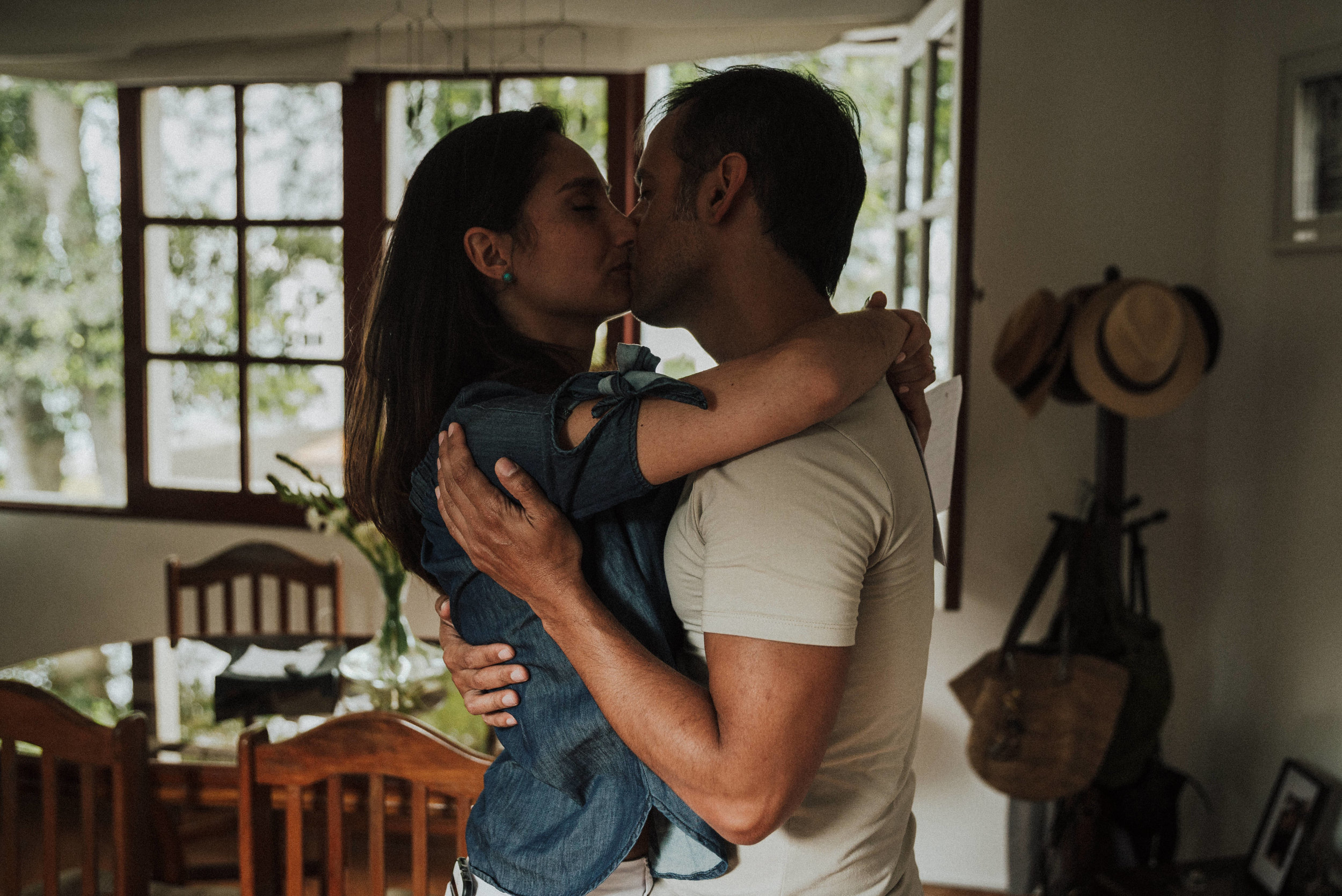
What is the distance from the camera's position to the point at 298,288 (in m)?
3.54

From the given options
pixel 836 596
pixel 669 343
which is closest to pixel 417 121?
pixel 669 343

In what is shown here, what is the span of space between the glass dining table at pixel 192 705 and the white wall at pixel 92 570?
916mm

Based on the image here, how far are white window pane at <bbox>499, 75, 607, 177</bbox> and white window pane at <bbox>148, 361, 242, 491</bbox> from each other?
4.48 feet

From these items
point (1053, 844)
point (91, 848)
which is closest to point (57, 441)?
point (91, 848)

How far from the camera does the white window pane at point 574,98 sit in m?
3.33

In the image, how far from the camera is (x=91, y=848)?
155cm

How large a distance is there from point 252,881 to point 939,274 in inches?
81.2

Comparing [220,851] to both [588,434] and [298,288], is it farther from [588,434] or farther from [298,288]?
[588,434]

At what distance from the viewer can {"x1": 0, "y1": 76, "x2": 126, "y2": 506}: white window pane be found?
4945 mm

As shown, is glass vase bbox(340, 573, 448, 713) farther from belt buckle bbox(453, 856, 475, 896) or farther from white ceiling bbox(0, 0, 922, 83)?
white ceiling bbox(0, 0, 922, 83)

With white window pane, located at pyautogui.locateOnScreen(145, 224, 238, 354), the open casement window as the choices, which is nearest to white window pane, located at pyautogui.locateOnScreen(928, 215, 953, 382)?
the open casement window

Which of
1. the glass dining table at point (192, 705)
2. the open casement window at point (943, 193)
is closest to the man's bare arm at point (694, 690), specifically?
the glass dining table at point (192, 705)

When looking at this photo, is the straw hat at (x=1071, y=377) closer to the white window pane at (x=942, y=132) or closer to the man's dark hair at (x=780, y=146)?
the white window pane at (x=942, y=132)

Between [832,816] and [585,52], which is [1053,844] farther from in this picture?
[585,52]
